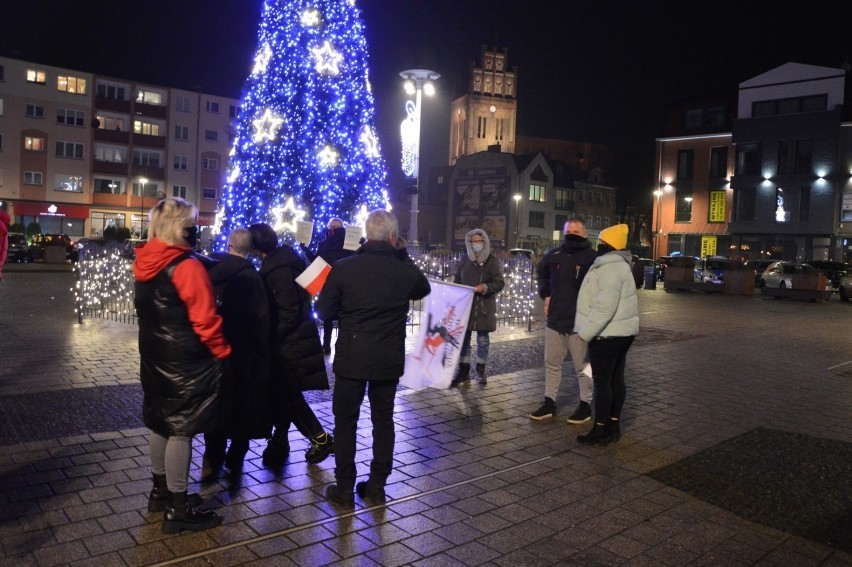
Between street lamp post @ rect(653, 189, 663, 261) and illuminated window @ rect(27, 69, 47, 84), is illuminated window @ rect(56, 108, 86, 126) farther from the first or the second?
street lamp post @ rect(653, 189, 663, 261)

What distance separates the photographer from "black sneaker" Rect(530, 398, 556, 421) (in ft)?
23.6

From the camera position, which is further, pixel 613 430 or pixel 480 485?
pixel 613 430

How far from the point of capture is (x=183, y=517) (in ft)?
13.9

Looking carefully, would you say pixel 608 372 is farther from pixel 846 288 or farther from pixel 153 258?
pixel 846 288

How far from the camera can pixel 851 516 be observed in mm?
4824

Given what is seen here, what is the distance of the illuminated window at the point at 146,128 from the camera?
6328cm

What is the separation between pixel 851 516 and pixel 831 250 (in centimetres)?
Result: 5146

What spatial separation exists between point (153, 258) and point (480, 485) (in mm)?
2838

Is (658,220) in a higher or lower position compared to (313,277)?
higher

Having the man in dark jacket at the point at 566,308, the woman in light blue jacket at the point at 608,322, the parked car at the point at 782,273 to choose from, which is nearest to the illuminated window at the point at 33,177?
the parked car at the point at 782,273

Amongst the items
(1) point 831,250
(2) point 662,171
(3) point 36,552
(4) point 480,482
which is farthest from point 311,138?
(2) point 662,171

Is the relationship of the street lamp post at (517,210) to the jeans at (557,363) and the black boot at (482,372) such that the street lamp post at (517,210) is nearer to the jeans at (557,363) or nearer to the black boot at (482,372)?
the black boot at (482,372)

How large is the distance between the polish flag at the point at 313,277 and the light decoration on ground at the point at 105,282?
9518 mm

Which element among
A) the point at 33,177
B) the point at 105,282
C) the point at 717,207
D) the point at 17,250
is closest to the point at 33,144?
the point at 33,177
